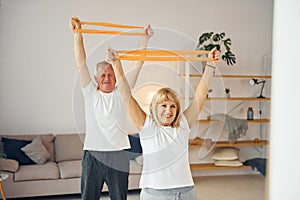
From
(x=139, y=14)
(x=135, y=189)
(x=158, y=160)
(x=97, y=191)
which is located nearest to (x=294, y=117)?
(x=158, y=160)

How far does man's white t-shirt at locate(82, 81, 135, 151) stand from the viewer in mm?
2146

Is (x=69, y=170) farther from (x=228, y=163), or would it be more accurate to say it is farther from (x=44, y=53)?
(x=228, y=163)

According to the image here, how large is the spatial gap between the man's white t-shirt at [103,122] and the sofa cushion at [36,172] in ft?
6.93

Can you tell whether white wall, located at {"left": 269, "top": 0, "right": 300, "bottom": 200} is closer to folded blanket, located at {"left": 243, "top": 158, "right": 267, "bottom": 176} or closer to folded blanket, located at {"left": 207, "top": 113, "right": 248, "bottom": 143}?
folded blanket, located at {"left": 207, "top": 113, "right": 248, "bottom": 143}

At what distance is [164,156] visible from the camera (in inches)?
71.1

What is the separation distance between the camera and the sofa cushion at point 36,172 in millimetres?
4129

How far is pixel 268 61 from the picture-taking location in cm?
552

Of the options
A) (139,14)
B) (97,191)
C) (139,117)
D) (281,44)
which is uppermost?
(139,14)

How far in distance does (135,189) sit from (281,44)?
13.0 feet

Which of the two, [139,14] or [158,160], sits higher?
[139,14]

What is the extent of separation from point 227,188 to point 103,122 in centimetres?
299

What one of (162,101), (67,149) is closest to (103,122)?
(162,101)

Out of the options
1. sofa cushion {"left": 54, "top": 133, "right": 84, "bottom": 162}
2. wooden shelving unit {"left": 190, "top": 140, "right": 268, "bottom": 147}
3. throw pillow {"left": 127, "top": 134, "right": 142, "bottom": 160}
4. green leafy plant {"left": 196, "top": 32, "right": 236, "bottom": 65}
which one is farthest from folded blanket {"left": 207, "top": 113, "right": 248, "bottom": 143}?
throw pillow {"left": 127, "top": 134, "right": 142, "bottom": 160}

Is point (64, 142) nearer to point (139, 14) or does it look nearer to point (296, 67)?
point (139, 14)
